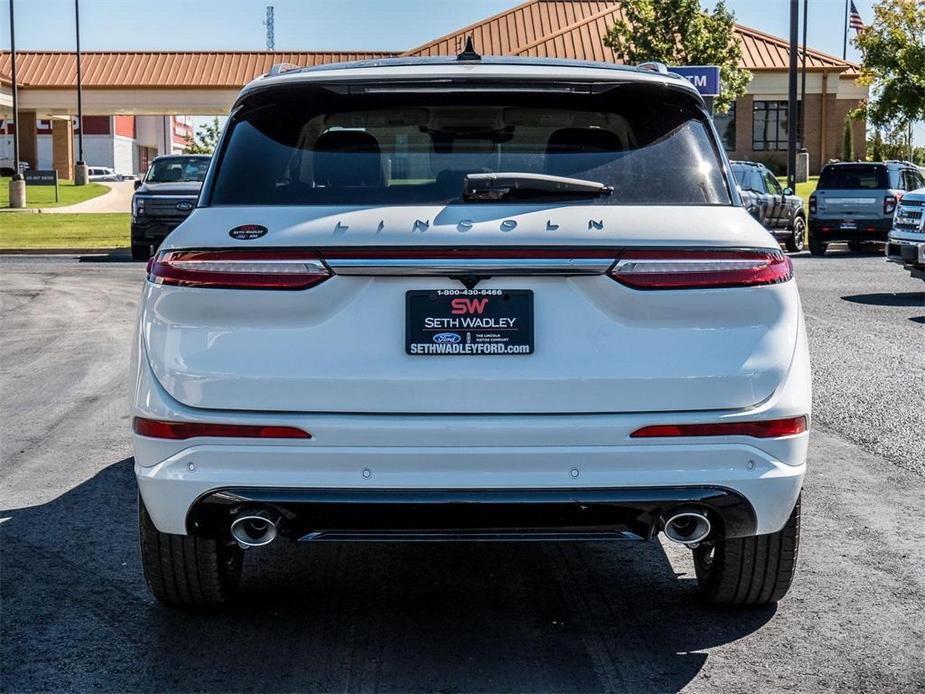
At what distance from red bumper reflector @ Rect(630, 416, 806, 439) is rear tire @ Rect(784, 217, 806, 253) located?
2443 centimetres

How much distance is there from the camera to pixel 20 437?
805cm

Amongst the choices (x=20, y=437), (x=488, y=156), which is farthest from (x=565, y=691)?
(x=20, y=437)

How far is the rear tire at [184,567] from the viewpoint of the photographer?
4.44 m

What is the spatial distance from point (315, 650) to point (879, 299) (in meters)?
14.0

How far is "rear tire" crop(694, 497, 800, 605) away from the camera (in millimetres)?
4469

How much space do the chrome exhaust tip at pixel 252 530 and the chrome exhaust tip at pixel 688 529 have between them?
1166 mm

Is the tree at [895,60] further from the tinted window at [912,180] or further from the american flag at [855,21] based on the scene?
the tinted window at [912,180]

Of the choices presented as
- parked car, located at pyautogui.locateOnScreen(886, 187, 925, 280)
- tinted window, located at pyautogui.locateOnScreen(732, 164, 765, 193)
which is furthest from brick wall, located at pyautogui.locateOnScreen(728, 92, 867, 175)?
parked car, located at pyautogui.locateOnScreen(886, 187, 925, 280)

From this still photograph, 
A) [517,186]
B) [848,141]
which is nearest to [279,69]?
[517,186]

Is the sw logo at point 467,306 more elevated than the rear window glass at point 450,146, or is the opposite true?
the rear window glass at point 450,146

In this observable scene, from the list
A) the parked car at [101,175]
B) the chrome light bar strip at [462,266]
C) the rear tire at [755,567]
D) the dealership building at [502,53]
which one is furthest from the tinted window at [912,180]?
the parked car at [101,175]

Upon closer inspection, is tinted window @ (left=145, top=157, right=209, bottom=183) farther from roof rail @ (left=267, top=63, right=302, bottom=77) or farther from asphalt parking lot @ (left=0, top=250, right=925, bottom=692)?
roof rail @ (left=267, top=63, right=302, bottom=77)

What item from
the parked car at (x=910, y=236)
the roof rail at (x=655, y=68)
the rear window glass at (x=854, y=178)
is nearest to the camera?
the roof rail at (x=655, y=68)

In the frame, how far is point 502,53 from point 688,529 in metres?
67.4
